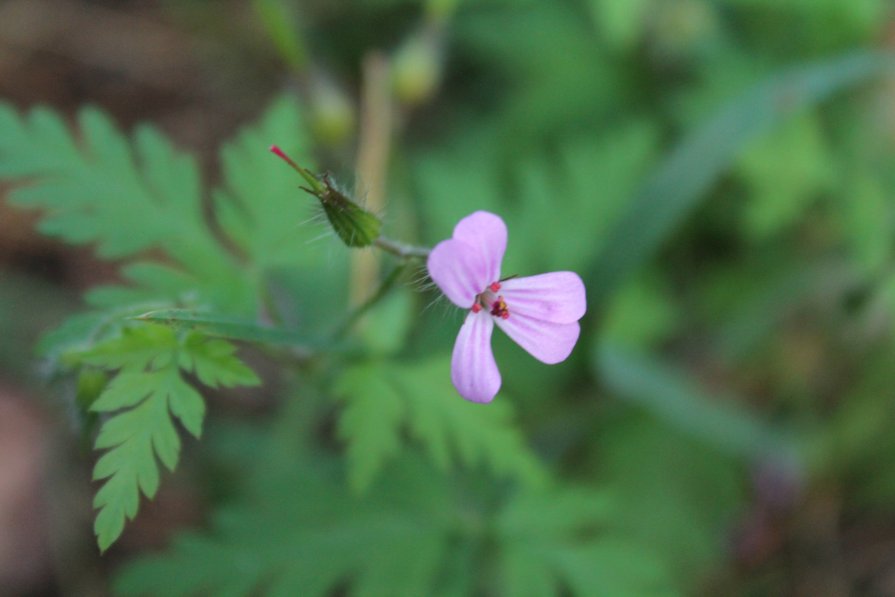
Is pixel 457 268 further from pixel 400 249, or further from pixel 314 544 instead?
pixel 314 544

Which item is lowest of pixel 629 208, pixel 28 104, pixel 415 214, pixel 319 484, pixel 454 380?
pixel 454 380

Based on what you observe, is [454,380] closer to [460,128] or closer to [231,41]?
[460,128]

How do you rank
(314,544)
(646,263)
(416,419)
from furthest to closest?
(646,263)
(314,544)
(416,419)

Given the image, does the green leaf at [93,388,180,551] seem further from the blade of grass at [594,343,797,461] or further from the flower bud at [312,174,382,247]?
the blade of grass at [594,343,797,461]

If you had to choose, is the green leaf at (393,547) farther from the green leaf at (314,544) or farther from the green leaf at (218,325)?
the green leaf at (218,325)

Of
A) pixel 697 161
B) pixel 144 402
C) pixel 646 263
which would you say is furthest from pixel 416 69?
pixel 144 402

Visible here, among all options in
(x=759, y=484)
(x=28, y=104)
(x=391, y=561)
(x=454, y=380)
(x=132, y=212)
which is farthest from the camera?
(x=28, y=104)

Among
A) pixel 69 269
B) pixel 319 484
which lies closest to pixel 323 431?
pixel 319 484

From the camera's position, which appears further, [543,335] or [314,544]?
[314,544]
